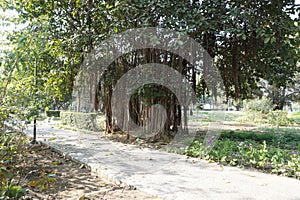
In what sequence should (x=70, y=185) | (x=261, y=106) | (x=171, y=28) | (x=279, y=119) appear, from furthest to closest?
(x=261, y=106) → (x=279, y=119) → (x=171, y=28) → (x=70, y=185)

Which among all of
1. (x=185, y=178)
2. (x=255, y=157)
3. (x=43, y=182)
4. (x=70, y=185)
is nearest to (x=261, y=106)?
(x=255, y=157)

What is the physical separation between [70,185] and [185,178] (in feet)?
5.38

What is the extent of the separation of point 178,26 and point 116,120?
14.9 ft

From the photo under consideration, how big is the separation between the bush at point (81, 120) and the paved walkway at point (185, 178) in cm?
486

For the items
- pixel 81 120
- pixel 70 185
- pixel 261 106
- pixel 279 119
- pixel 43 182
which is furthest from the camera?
pixel 261 106

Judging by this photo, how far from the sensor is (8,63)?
6.95 ft

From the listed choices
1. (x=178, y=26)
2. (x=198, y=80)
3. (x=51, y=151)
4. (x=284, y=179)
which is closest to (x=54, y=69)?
(x=51, y=151)

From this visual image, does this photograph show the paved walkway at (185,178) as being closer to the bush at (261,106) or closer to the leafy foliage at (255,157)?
the leafy foliage at (255,157)

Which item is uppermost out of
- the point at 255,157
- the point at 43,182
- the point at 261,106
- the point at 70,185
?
the point at 261,106

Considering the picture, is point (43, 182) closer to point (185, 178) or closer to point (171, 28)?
point (185, 178)

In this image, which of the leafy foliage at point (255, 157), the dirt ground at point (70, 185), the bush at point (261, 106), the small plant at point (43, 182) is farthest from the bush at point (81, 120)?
the bush at point (261, 106)

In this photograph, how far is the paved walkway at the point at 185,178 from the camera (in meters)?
2.90

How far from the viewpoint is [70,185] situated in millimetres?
3338

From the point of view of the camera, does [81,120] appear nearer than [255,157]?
No
